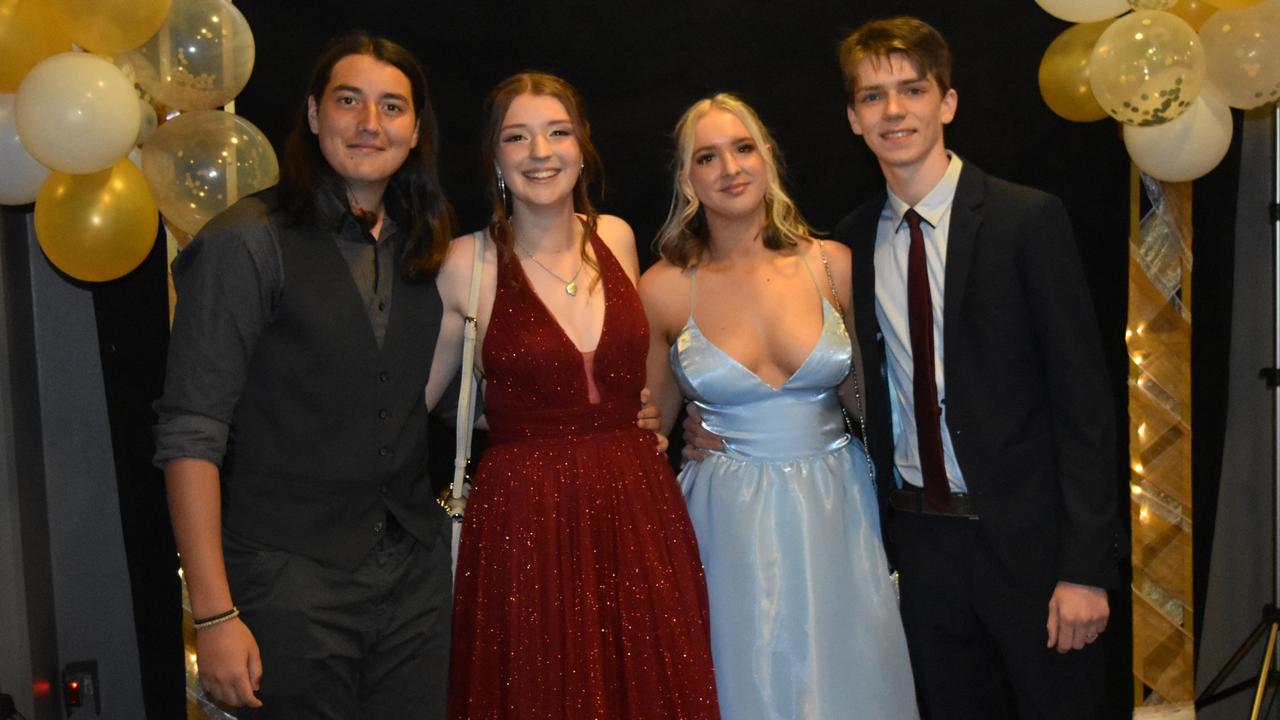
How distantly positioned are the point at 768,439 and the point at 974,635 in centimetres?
61

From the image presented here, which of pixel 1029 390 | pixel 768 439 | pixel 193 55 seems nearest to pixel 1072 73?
pixel 1029 390

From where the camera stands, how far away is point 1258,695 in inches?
122

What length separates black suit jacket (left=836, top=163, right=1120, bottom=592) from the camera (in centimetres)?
228

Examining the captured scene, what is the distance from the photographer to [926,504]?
243cm

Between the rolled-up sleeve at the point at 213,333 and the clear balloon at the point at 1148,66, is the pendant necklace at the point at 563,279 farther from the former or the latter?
the clear balloon at the point at 1148,66

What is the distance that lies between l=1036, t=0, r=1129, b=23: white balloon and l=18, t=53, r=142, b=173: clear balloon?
2229 millimetres

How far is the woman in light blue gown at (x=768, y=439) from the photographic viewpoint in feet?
8.28

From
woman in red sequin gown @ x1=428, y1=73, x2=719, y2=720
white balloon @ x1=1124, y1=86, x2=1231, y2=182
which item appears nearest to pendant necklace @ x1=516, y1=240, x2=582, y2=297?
woman in red sequin gown @ x1=428, y1=73, x2=719, y2=720

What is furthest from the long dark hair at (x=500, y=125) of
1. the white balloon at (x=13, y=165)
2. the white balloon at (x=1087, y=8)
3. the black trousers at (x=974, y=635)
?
the white balloon at (x=1087, y=8)

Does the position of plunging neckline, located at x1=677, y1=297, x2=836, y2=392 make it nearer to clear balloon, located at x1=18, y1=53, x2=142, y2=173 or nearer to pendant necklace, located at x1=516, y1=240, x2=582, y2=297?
pendant necklace, located at x1=516, y1=240, x2=582, y2=297

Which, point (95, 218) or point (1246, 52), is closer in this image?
point (95, 218)

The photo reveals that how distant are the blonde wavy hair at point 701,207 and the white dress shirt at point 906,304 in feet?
1.05

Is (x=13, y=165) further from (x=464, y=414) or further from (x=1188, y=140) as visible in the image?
(x=1188, y=140)

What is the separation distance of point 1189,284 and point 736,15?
1.59 m
